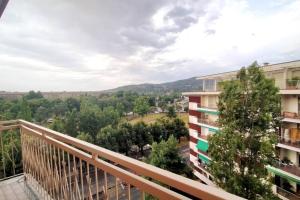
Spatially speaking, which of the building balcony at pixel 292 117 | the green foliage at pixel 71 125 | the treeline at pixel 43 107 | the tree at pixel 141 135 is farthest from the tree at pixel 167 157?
the treeline at pixel 43 107

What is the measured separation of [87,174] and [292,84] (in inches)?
338

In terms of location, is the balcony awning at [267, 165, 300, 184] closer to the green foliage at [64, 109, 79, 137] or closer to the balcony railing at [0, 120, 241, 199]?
the balcony railing at [0, 120, 241, 199]

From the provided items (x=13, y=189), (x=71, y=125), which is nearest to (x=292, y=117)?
(x=13, y=189)

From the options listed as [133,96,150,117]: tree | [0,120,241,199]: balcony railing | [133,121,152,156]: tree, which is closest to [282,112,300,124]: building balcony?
[0,120,241,199]: balcony railing

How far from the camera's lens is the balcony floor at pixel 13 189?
2305 mm

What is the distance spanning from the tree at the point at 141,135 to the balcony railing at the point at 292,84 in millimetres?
12075

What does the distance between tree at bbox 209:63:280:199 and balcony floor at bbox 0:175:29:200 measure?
462 cm

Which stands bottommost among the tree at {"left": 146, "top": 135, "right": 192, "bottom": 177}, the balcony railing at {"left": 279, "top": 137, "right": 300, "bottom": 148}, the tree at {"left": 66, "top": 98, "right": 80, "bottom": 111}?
the tree at {"left": 146, "top": 135, "right": 192, "bottom": 177}

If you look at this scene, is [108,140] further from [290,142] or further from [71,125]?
[290,142]

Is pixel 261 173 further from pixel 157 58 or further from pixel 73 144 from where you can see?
pixel 157 58

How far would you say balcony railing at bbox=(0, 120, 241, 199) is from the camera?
0.65 m

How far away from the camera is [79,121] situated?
20344mm

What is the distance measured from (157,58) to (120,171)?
15139 millimetres

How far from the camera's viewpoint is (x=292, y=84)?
745 cm
